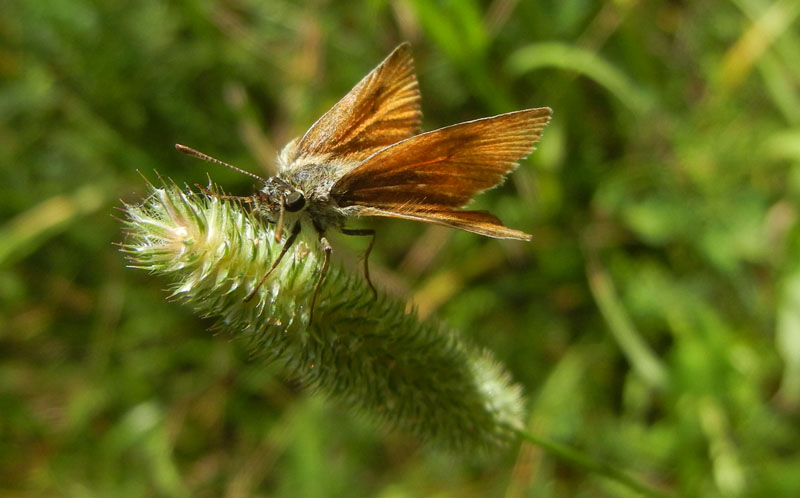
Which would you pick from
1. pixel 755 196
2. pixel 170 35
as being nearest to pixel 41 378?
pixel 170 35

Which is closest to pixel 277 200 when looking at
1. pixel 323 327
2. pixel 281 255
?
pixel 281 255

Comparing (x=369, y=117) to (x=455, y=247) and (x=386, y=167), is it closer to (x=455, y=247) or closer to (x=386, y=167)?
(x=386, y=167)

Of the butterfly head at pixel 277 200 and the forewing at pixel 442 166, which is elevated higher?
the butterfly head at pixel 277 200

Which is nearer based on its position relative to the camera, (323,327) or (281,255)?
(281,255)

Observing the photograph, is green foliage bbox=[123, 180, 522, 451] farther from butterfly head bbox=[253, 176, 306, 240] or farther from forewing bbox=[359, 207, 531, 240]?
forewing bbox=[359, 207, 531, 240]

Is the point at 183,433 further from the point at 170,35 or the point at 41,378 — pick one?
the point at 170,35

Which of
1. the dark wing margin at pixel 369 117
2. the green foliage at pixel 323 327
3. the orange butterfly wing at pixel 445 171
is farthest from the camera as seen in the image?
the dark wing margin at pixel 369 117

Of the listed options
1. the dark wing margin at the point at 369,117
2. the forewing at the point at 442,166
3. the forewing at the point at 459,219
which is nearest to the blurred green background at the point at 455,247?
the dark wing margin at the point at 369,117

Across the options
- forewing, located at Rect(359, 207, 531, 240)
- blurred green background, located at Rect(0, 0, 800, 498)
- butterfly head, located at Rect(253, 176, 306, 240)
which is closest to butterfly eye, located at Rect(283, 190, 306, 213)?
butterfly head, located at Rect(253, 176, 306, 240)

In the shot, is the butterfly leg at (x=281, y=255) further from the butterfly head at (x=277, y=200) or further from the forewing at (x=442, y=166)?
the forewing at (x=442, y=166)
